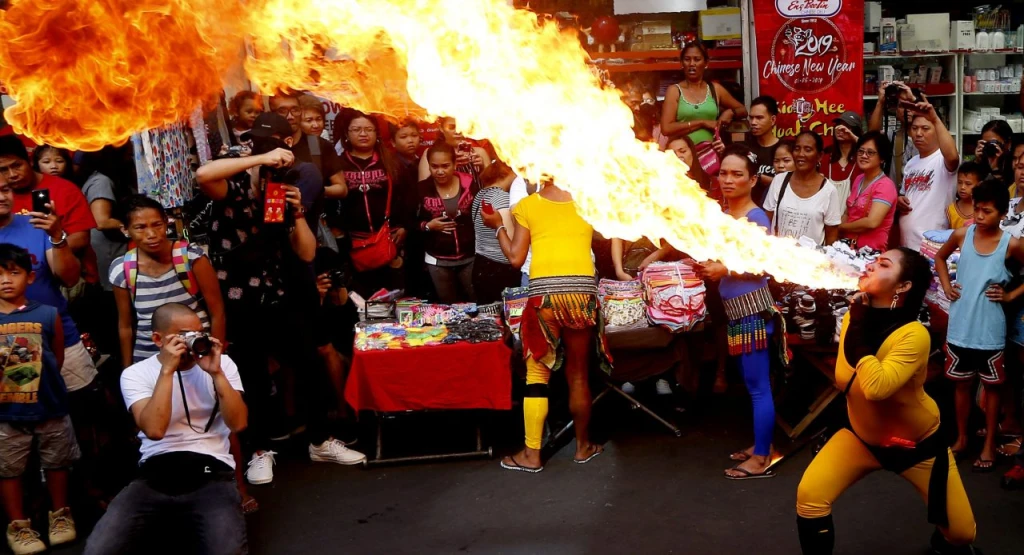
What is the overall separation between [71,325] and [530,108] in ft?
10.4

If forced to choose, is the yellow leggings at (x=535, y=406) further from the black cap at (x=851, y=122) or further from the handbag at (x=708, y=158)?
the black cap at (x=851, y=122)

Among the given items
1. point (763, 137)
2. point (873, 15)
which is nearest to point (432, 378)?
point (763, 137)

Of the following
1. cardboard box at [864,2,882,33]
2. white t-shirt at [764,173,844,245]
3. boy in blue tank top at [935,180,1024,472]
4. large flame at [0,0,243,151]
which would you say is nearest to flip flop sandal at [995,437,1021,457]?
boy in blue tank top at [935,180,1024,472]

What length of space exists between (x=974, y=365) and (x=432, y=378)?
3.58 m

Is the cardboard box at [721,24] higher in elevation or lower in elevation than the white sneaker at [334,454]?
higher

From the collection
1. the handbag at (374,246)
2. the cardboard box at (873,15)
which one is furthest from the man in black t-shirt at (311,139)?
the cardboard box at (873,15)

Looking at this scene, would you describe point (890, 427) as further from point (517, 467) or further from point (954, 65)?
point (954, 65)

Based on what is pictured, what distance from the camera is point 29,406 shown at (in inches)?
197

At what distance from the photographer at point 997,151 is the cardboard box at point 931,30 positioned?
2799 millimetres

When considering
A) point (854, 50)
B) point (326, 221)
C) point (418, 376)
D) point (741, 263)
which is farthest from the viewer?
point (854, 50)

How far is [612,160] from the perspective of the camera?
198 inches

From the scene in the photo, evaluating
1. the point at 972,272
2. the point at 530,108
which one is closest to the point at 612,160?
the point at 530,108

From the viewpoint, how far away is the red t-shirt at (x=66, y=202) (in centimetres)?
577

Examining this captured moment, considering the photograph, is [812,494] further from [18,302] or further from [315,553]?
A: [18,302]
